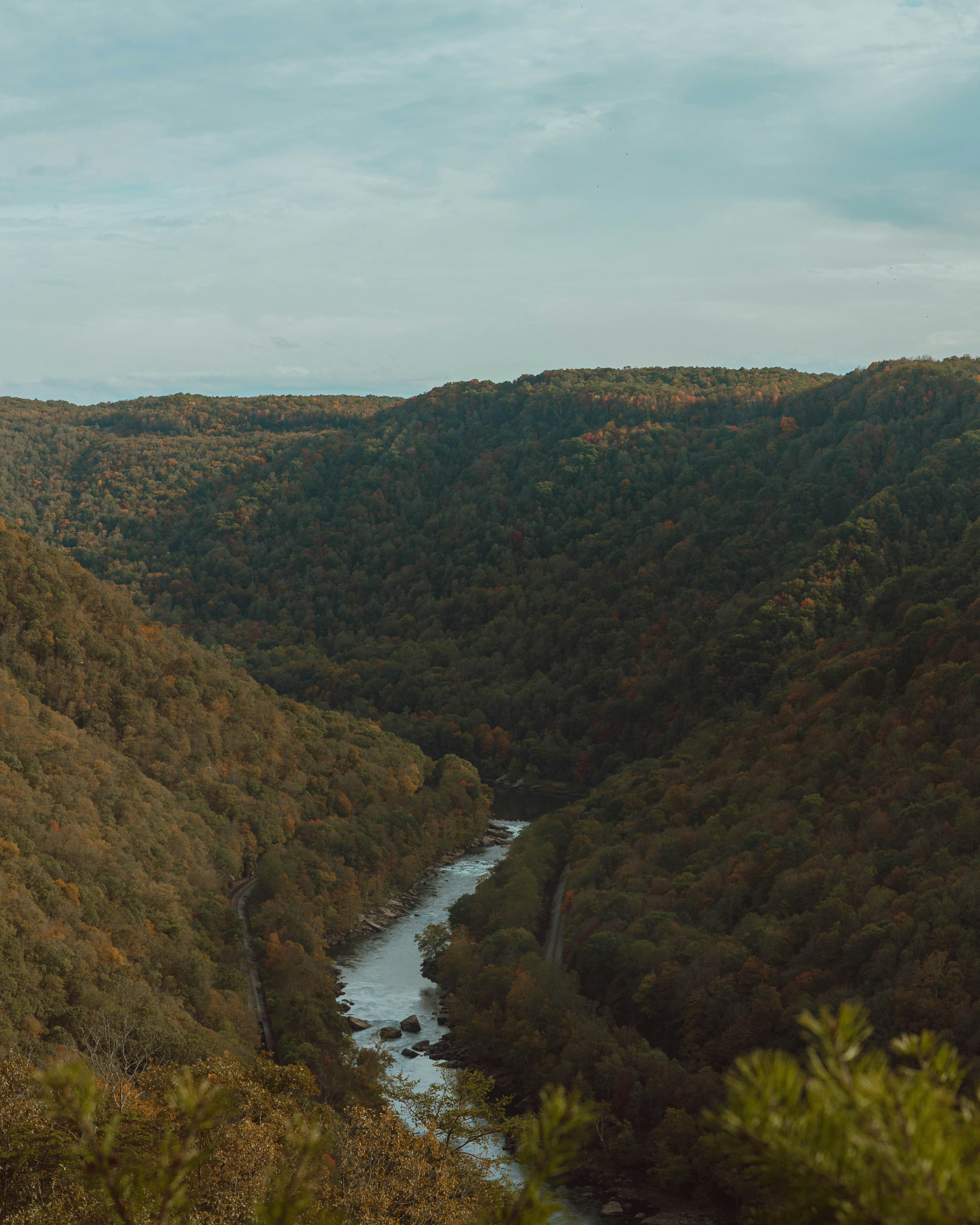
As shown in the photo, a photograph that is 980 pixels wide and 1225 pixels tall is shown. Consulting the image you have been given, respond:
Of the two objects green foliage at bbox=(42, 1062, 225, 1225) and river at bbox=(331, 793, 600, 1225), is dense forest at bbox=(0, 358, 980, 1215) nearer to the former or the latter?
river at bbox=(331, 793, 600, 1225)

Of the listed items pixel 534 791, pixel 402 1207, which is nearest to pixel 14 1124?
pixel 402 1207

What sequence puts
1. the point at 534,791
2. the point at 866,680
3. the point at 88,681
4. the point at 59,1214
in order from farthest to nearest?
the point at 534,791
the point at 88,681
the point at 866,680
the point at 59,1214

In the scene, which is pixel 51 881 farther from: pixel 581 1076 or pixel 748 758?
pixel 748 758

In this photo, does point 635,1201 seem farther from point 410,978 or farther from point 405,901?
point 405,901

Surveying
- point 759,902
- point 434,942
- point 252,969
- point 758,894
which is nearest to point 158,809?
point 252,969

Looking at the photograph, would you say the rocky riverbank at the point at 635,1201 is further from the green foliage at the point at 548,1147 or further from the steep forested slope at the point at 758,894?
the green foliage at the point at 548,1147

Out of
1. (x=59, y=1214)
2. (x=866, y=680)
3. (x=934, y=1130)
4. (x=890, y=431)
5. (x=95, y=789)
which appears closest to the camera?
(x=934, y=1130)
